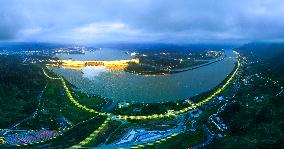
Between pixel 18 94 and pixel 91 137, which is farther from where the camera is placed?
pixel 18 94

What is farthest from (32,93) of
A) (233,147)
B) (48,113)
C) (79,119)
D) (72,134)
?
(233,147)

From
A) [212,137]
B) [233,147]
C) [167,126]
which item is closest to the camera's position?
[233,147]

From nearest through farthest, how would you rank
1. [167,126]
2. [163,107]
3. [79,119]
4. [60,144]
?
[60,144]
[167,126]
[79,119]
[163,107]

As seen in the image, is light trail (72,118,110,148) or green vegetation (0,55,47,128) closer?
light trail (72,118,110,148)

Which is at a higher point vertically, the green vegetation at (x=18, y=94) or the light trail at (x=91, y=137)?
the green vegetation at (x=18, y=94)

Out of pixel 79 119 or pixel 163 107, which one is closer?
pixel 79 119

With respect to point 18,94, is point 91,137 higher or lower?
lower

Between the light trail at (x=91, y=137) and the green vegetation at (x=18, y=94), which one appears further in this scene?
the green vegetation at (x=18, y=94)

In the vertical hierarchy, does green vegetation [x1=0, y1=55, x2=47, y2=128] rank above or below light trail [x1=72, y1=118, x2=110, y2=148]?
above

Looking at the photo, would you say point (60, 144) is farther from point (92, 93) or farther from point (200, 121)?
point (92, 93)
